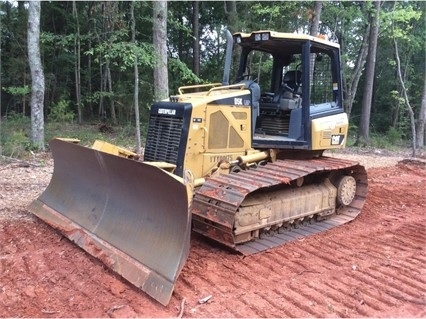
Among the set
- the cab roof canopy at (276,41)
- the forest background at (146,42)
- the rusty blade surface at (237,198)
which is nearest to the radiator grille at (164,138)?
the rusty blade surface at (237,198)

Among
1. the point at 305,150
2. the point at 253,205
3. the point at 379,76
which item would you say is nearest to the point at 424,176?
the point at 305,150

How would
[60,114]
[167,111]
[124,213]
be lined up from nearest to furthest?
[124,213] → [167,111] → [60,114]

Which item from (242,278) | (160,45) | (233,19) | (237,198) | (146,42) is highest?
(233,19)

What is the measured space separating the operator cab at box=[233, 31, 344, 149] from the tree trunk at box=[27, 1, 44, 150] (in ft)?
19.9

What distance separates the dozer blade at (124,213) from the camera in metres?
3.80

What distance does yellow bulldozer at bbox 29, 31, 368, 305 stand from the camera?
4.05 metres

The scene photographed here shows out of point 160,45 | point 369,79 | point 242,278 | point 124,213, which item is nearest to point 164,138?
point 124,213

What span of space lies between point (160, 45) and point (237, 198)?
6181mm

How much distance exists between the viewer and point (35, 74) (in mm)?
10305

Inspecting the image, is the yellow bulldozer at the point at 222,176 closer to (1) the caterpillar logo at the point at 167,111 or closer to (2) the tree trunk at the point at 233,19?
(1) the caterpillar logo at the point at 167,111

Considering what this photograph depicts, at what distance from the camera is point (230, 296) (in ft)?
12.0

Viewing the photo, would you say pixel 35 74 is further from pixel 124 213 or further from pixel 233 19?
pixel 233 19

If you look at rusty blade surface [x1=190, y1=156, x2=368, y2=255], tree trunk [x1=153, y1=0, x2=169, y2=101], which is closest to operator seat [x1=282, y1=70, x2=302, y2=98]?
rusty blade surface [x1=190, y1=156, x2=368, y2=255]

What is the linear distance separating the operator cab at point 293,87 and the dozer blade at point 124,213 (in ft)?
6.49
